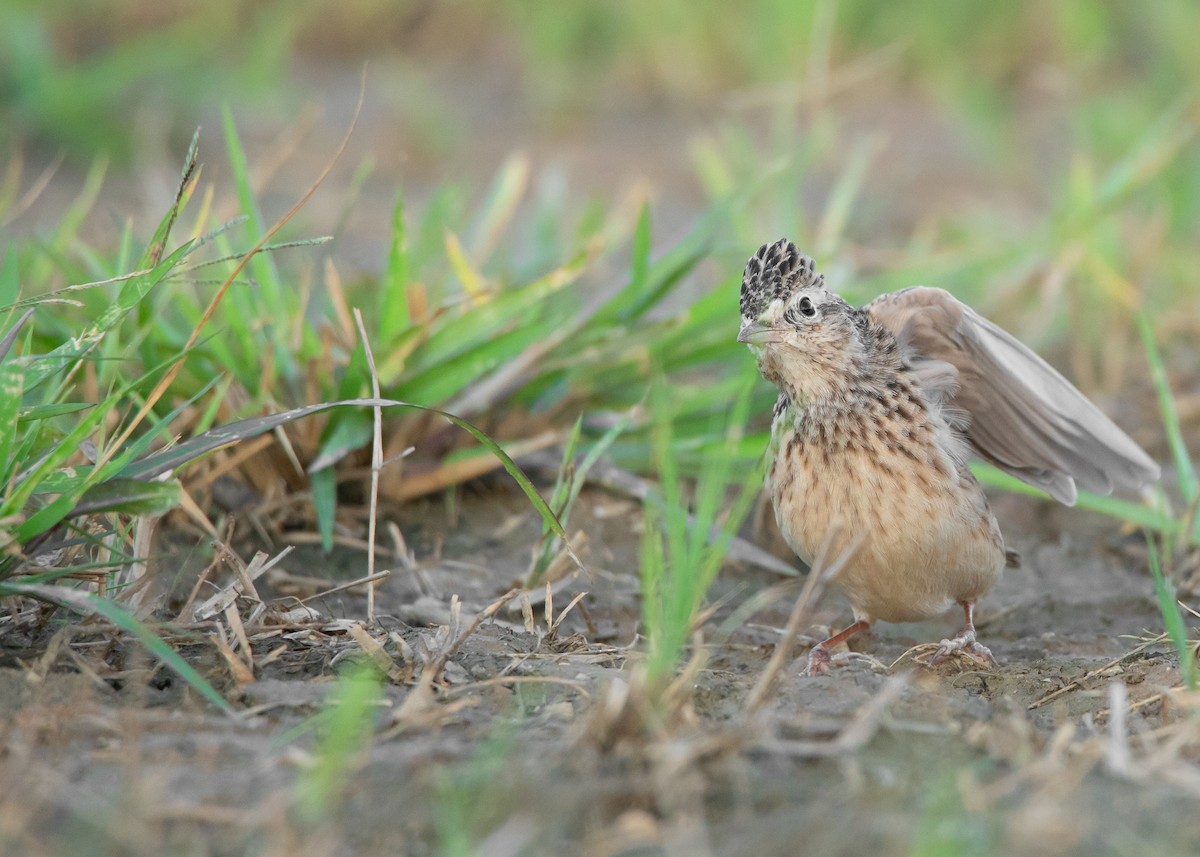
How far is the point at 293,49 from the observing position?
11.1 metres

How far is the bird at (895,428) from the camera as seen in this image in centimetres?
385

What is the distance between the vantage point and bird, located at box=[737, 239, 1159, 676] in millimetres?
3846

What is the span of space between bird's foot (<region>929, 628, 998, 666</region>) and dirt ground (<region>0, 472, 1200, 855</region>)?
2.4 inches

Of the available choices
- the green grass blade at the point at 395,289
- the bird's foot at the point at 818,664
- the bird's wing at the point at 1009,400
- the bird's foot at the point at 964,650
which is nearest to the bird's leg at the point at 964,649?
the bird's foot at the point at 964,650

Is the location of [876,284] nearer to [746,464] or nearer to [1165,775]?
[746,464]

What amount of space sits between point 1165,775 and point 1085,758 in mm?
153

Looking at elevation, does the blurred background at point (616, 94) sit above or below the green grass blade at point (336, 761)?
above

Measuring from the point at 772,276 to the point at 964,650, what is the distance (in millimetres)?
1098

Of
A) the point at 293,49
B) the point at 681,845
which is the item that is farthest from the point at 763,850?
the point at 293,49

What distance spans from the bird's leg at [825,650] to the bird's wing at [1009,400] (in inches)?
25.0

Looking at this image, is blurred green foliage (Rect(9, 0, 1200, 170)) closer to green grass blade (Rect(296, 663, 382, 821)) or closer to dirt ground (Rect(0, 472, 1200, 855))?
dirt ground (Rect(0, 472, 1200, 855))

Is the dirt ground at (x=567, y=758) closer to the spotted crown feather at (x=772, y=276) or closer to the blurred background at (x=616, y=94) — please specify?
the spotted crown feather at (x=772, y=276)

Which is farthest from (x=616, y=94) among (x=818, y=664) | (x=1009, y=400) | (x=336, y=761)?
(x=336, y=761)

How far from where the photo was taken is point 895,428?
3928 mm
